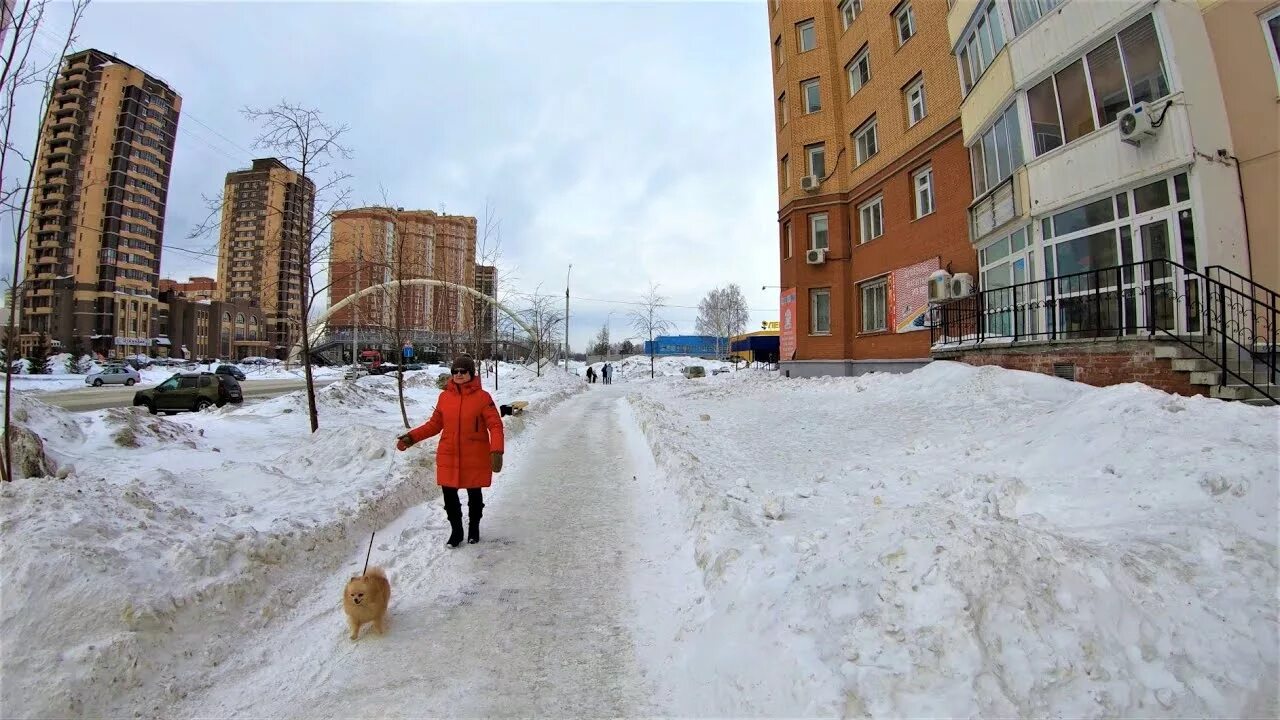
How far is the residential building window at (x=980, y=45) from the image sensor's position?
460 inches

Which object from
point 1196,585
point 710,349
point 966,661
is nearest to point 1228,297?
point 1196,585

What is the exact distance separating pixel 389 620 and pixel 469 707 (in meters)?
1.17

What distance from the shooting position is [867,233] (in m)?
19.1

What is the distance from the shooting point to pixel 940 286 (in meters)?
13.9

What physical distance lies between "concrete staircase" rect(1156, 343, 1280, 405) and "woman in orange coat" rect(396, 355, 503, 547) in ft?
28.3

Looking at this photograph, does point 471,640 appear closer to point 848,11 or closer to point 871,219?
point 871,219

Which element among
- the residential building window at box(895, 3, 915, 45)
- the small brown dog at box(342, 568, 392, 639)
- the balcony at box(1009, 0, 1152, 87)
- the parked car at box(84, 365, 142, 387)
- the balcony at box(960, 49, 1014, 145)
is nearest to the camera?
the small brown dog at box(342, 568, 392, 639)

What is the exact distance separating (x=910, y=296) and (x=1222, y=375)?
9.57 m

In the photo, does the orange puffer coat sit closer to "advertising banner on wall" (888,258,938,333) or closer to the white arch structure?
the white arch structure

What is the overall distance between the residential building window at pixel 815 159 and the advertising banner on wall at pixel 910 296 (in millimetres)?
6581

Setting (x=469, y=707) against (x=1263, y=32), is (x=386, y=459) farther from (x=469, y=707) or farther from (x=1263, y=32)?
(x=1263, y=32)

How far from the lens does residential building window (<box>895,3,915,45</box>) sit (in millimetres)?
16938

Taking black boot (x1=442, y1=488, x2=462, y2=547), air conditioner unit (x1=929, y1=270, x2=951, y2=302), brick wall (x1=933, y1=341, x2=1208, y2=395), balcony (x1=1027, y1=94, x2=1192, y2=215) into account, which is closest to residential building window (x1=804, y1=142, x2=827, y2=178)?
air conditioner unit (x1=929, y1=270, x2=951, y2=302)

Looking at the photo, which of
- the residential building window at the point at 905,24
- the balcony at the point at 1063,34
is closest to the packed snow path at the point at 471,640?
the balcony at the point at 1063,34
